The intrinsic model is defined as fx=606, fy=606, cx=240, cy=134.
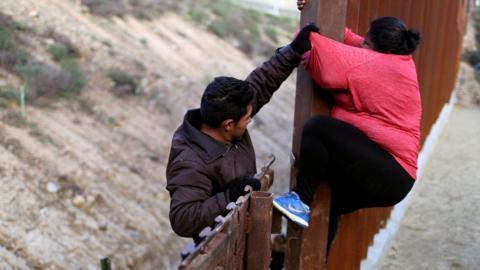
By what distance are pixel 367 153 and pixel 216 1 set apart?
2336 centimetres

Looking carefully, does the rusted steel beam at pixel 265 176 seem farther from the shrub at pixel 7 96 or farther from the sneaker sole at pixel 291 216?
the shrub at pixel 7 96

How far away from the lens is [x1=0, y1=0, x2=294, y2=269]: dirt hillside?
27.8 feet

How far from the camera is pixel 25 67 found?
11.6 m

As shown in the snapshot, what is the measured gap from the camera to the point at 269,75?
3482 millimetres

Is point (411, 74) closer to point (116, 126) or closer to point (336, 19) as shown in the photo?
point (336, 19)

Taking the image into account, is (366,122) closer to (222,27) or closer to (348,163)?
(348,163)

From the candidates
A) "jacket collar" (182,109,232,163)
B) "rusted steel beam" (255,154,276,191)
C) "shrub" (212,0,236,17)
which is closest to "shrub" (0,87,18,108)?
"rusted steel beam" (255,154,276,191)

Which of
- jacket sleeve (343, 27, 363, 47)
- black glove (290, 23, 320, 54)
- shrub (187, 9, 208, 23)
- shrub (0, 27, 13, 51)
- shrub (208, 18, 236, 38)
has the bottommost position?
shrub (208, 18, 236, 38)

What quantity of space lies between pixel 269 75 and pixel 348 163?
28.2 inches

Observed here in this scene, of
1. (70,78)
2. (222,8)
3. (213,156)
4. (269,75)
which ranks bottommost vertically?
(222,8)

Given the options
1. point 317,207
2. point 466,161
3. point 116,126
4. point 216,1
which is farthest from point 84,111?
point 216,1

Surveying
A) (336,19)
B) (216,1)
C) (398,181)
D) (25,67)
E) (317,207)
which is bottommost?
(216,1)

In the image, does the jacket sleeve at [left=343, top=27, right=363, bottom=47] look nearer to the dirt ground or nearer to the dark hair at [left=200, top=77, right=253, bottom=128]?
the dark hair at [left=200, top=77, right=253, bottom=128]

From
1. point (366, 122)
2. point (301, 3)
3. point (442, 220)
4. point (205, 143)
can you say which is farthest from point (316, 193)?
point (442, 220)
